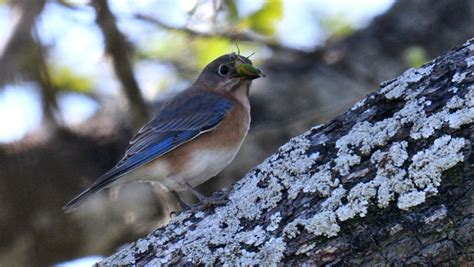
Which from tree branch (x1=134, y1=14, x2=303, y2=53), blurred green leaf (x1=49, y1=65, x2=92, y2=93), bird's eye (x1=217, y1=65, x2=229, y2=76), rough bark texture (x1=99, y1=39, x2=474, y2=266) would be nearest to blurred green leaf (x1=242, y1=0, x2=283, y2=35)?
tree branch (x1=134, y1=14, x2=303, y2=53)

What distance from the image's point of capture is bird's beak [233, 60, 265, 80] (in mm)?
5856

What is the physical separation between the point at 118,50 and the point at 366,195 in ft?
9.38

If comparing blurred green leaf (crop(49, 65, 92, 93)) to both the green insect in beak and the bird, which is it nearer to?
the bird

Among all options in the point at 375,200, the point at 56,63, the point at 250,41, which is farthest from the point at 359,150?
the point at 56,63

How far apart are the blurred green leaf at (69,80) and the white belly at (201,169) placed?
178 centimetres

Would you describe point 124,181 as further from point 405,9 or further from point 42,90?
point 405,9


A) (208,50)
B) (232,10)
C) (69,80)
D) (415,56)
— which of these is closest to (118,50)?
(232,10)

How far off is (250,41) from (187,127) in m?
0.81

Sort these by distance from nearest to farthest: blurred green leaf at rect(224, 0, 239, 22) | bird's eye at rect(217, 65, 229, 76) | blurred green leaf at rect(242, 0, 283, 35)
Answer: blurred green leaf at rect(224, 0, 239, 22), blurred green leaf at rect(242, 0, 283, 35), bird's eye at rect(217, 65, 229, 76)

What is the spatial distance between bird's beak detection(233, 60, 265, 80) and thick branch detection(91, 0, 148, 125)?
2.49 ft

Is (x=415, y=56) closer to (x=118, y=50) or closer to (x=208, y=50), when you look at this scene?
(x=208, y=50)

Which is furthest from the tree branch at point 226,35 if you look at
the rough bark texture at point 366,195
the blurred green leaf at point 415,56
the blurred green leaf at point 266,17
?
the rough bark texture at point 366,195

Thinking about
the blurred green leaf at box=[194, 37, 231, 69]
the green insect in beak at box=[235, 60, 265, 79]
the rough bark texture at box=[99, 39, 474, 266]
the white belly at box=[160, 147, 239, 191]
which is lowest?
the rough bark texture at box=[99, 39, 474, 266]

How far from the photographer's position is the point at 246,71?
19.7 ft
